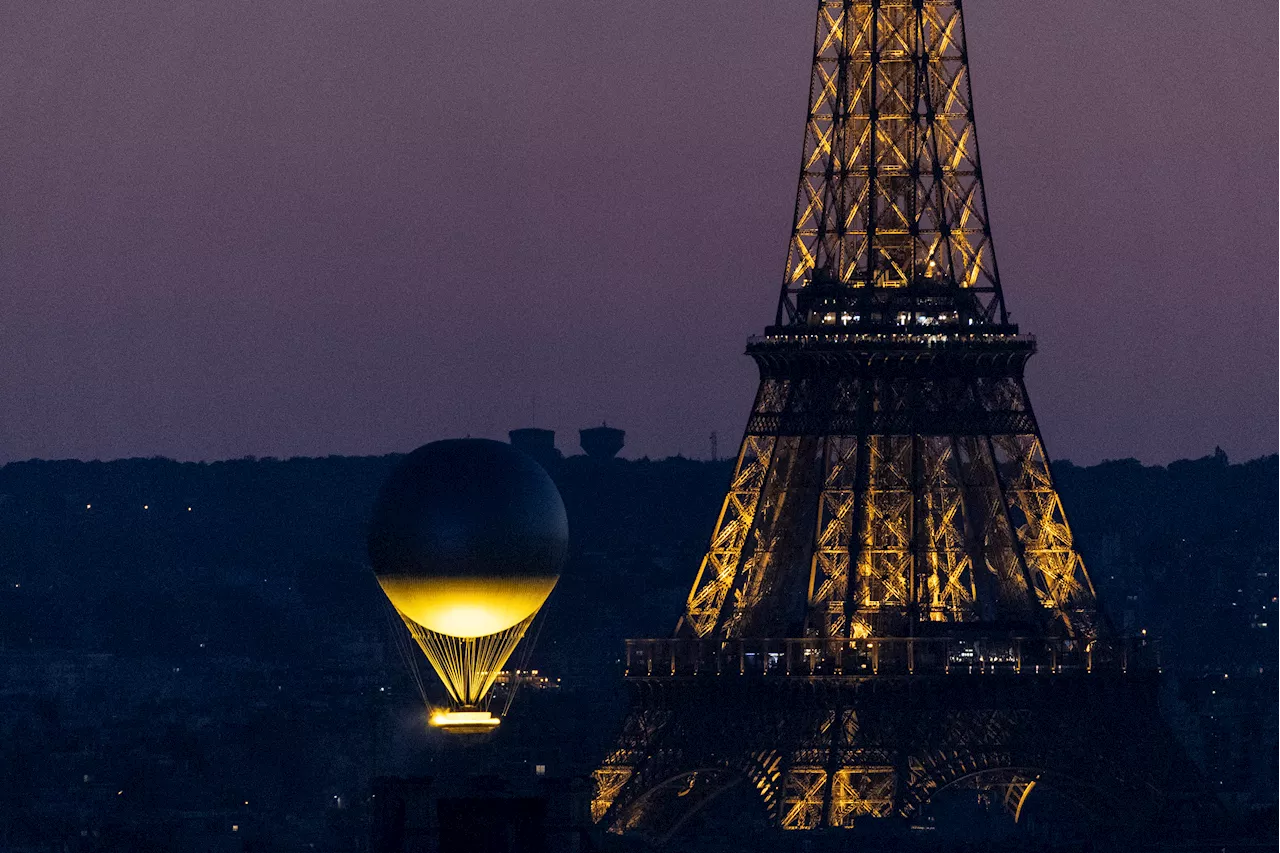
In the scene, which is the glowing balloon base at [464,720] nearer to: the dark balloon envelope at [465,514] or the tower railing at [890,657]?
the dark balloon envelope at [465,514]

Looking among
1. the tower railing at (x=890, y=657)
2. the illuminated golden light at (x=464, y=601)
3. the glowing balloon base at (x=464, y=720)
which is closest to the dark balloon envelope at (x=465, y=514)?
the illuminated golden light at (x=464, y=601)

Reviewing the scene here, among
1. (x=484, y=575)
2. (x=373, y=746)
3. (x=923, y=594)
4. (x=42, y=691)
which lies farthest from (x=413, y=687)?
(x=484, y=575)


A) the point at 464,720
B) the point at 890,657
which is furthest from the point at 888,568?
the point at 464,720

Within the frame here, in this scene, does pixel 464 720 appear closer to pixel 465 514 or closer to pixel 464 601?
pixel 464 601

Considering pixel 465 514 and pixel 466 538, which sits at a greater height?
pixel 465 514

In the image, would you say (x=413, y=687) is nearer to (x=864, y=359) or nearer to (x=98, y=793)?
(x=98, y=793)

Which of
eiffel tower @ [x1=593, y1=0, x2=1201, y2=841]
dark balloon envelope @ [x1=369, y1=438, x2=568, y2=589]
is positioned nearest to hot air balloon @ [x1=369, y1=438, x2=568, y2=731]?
dark balloon envelope @ [x1=369, y1=438, x2=568, y2=589]
